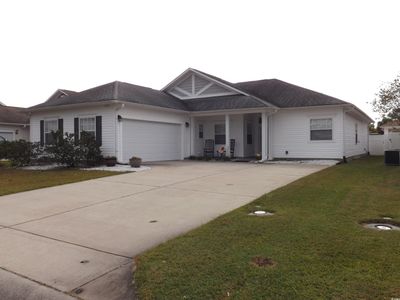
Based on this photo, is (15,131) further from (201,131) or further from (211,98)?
(211,98)

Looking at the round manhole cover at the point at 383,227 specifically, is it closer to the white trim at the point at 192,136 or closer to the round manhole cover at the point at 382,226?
the round manhole cover at the point at 382,226

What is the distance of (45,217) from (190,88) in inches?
620

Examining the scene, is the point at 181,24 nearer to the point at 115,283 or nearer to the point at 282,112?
the point at 282,112

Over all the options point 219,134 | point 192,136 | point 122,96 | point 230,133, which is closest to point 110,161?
point 122,96

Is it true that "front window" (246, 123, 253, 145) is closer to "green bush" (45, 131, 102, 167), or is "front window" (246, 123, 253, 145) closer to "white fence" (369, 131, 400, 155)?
"green bush" (45, 131, 102, 167)

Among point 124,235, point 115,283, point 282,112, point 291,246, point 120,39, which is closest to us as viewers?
point 115,283

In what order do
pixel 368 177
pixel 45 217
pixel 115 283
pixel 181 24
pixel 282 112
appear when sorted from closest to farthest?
pixel 115 283
pixel 45 217
pixel 368 177
pixel 181 24
pixel 282 112

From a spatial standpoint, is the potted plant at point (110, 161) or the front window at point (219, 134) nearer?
the potted plant at point (110, 161)

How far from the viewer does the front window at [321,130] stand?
1722 centimetres

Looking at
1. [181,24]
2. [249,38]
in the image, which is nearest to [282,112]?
[249,38]

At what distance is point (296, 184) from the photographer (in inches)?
362

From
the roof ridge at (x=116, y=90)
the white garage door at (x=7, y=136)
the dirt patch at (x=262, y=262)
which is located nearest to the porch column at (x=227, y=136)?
the roof ridge at (x=116, y=90)

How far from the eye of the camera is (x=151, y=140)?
1778 centimetres

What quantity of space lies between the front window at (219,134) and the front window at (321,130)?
16.5ft
